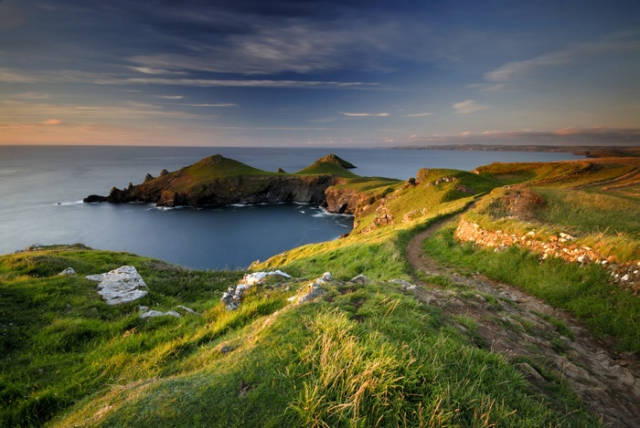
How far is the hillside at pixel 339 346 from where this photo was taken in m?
3.63

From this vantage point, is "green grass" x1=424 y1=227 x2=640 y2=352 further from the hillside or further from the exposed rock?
the exposed rock

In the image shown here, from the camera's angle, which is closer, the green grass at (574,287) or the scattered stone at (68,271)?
the green grass at (574,287)

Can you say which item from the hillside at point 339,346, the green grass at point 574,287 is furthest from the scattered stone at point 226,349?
the green grass at point 574,287

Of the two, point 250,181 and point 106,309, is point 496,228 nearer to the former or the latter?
point 106,309

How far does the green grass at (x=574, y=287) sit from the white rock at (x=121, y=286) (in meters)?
17.8

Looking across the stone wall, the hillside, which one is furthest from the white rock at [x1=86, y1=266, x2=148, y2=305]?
the stone wall

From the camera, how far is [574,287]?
11.5m

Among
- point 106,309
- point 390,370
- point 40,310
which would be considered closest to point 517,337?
point 390,370

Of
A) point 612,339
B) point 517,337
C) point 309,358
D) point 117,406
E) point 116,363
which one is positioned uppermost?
point 309,358

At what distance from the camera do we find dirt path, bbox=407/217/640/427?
5.78m

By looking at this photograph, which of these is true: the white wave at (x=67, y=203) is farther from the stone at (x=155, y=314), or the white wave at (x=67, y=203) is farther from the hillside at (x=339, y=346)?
the stone at (x=155, y=314)

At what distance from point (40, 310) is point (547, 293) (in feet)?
67.2

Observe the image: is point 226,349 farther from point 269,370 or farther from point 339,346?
point 339,346

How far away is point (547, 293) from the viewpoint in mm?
12117
